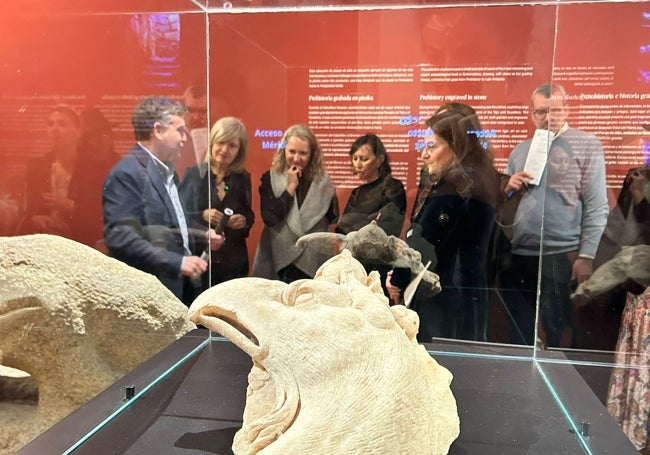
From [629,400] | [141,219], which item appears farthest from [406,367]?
[141,219]

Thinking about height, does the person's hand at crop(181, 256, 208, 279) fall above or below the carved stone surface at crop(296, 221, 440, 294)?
below

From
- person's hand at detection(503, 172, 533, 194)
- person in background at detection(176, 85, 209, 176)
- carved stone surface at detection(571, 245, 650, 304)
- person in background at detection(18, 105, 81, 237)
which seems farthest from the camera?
person in background at detection(176, 85, 209, 176)

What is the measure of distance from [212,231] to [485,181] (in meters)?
1.05

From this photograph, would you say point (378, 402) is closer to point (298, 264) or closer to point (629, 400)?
point (298, 264)

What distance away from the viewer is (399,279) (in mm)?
1923

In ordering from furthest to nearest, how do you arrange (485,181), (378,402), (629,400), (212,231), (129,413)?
(212,231)
(485,181)
(629,400)
(129,413)
(378,402)

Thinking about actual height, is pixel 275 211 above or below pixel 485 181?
below

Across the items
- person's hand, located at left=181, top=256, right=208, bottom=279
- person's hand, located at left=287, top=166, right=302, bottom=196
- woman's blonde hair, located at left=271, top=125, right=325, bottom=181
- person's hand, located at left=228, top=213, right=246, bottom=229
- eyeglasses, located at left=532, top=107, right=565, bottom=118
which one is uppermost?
eyeglasses, located at left=532, top=107, right=565, bottom=118

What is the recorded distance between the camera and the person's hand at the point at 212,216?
2.03m

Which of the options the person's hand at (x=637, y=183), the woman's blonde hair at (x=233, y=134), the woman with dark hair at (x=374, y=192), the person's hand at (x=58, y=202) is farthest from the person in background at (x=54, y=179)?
the person's hand at (x=637, y=183)

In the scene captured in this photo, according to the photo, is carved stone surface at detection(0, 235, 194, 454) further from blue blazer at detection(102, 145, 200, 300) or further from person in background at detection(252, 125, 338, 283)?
person in background at detection(252, 125, 338, 283)

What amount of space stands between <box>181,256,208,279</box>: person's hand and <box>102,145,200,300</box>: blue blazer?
3cm

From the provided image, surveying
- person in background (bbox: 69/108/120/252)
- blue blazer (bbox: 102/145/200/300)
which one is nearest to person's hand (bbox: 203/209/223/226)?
blue blazer (bbox: 102/145/200/300)

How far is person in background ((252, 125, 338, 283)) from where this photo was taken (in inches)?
74.6
